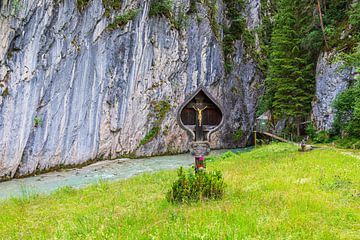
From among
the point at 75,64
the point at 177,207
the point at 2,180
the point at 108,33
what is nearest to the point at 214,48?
the point at 108,33

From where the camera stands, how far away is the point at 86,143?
23.7 meters

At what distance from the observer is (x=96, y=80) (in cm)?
2431

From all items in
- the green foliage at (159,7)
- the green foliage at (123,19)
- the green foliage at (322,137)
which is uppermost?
the green foliage at (159,7)

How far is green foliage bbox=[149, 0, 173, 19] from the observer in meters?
29.0

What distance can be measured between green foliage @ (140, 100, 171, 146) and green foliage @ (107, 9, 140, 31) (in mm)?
7730

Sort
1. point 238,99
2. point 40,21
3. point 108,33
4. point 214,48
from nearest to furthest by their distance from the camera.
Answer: point 40,21, point 108,33, point 214,48, point 238,99

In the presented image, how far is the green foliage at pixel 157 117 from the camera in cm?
2880

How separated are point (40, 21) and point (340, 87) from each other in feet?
69.5

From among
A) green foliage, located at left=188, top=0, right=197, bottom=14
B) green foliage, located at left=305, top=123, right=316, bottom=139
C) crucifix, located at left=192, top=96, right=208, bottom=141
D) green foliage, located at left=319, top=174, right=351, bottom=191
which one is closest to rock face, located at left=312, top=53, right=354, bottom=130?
green foliage, located at left=305, top=123, right=316, bottom=139

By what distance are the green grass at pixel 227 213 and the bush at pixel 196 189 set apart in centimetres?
25

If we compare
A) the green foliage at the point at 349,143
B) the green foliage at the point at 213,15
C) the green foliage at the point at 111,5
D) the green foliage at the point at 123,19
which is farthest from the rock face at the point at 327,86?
the green foliage at the point at 111,5

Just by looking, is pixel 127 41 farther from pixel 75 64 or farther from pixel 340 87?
pixel 340 87

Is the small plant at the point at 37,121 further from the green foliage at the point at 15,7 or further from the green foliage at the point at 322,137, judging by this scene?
the green foliage at the point at 322,137

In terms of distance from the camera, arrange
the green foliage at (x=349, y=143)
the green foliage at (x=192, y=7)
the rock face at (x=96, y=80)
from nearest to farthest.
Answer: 1. the green foliage at (x=349, y=143)
2. the rock face at (x=96, y=80)
3. the green foliage at (x=192, y=7)
